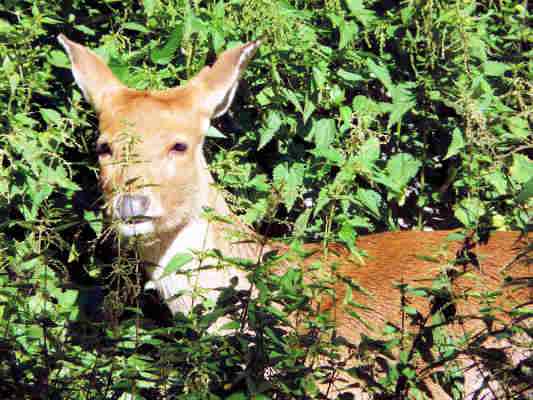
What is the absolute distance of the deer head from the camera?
13.0 feet

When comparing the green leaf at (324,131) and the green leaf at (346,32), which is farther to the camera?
the green leaf at (324,131)

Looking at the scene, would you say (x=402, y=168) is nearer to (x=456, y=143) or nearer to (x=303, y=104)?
(x=456, y=143)

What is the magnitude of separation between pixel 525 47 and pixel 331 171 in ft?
5.04

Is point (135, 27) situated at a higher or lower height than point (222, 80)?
higher

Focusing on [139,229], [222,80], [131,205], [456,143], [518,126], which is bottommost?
[139,229]

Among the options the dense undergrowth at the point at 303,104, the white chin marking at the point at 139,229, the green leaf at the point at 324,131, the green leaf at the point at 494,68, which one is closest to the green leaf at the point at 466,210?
the dense undergrowth at the point at 303,104

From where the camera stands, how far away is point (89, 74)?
458 cm

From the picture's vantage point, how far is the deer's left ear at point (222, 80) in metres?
4.32

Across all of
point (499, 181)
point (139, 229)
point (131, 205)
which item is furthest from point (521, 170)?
point (131, 205)

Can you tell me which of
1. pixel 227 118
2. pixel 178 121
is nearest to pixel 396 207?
pixel 227 118

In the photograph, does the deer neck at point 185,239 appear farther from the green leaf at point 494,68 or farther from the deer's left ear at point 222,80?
the green leaf at point 494,68

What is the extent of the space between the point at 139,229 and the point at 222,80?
1015mm

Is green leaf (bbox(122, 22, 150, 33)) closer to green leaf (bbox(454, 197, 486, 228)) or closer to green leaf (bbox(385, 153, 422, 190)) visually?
green leaf (bbox(385, 153, 422, 190))

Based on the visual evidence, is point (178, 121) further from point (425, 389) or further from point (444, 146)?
point (425, 389)
